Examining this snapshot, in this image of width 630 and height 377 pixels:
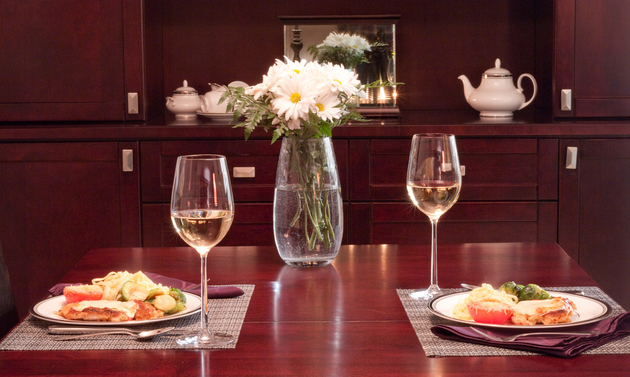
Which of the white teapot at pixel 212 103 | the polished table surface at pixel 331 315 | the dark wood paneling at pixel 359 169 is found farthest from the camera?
the white teapot at pixel 212 103

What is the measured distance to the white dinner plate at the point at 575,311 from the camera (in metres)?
0.94

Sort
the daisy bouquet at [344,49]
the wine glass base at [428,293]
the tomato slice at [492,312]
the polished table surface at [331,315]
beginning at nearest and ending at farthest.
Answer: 1. the polished table surface at [331,315]
2. the tomato slice at [492,312]
3. the wine glass base at [428,293]
4. the daisy bouquet at [344,49]

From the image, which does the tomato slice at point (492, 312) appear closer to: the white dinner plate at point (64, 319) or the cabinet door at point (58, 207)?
the white dinner plate at point (64, 319)

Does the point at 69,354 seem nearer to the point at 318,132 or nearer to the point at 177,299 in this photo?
the point at 177,299

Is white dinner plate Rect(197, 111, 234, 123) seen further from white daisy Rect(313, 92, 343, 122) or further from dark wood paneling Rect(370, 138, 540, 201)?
A: white daisy Rect(313, 92, 343, 122)

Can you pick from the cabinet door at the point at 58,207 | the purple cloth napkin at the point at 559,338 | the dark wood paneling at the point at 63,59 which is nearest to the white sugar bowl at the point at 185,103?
the dark wood paneling at the point at 63,59

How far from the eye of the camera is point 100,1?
2.62 m

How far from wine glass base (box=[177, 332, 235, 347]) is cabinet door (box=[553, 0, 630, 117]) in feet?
6.49

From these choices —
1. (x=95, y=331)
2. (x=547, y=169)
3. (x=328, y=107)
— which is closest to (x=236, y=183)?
(x=547, y=169)

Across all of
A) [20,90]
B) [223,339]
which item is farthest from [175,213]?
[20,90]

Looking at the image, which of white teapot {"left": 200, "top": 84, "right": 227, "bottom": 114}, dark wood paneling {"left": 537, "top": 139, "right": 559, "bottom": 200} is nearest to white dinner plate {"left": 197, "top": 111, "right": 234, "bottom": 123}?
white teapot {"left": 200, "top": 84, "right": 227, "bottom": 114}

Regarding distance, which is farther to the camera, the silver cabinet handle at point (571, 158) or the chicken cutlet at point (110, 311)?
the silver cabinet handle at point (571, 158)

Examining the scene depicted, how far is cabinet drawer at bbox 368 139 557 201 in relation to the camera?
2.54 meters

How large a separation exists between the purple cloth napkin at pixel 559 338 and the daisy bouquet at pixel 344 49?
2005 mm
